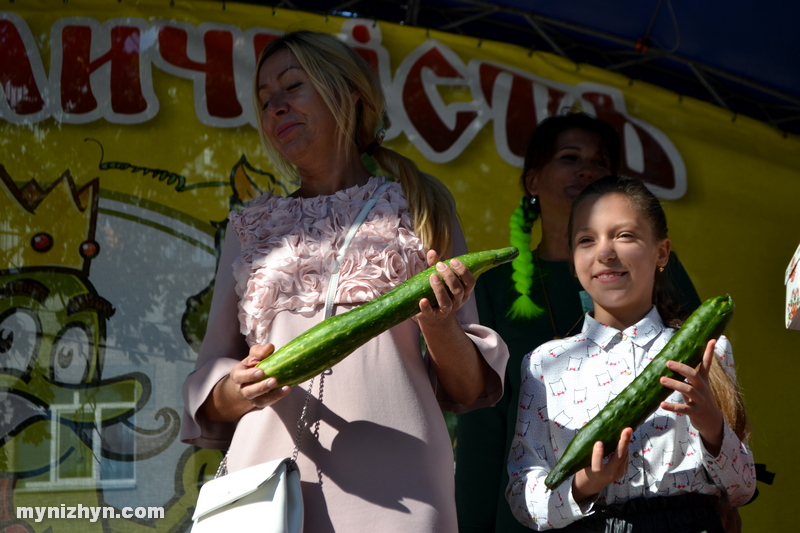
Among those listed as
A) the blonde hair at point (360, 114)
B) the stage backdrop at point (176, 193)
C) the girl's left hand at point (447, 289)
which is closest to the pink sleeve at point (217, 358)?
the blonde hair at point (360, 114)

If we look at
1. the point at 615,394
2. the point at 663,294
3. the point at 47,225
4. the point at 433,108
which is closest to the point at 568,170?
the point at 663,294

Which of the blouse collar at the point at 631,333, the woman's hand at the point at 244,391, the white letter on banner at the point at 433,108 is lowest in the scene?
the woman's hand at the point at 244,391

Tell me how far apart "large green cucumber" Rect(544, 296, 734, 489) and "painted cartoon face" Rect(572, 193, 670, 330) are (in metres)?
0.32

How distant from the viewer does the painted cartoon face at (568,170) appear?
10.5 feet

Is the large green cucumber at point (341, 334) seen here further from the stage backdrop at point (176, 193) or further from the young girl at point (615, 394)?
the stage backdrop at point (176, 193)

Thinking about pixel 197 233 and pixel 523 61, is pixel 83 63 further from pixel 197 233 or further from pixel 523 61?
pixel 523 61

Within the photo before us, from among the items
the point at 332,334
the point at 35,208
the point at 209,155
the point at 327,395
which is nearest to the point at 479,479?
the point at 327,395

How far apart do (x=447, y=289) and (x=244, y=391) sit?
0.53 meters

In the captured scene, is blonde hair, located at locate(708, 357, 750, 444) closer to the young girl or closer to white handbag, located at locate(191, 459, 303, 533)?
the young girl

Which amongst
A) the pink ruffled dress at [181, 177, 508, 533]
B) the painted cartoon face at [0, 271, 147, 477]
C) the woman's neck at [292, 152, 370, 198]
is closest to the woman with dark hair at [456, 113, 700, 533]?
the pink ruffled dress at [181, 177, 508, 533]

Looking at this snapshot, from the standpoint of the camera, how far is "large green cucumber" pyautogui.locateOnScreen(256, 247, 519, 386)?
1821mm

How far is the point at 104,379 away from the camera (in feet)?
12.9

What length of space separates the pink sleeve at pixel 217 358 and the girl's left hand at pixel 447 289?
567mm

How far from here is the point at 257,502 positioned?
5.73ft
